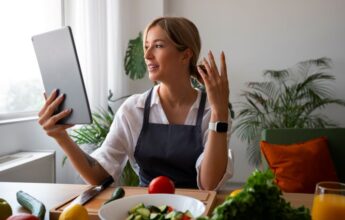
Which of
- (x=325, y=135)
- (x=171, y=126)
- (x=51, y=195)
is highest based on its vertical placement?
(x=171, y=126)

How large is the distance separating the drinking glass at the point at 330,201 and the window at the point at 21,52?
210 cm

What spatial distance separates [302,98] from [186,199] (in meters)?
2.55

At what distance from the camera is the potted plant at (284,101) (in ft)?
10.0

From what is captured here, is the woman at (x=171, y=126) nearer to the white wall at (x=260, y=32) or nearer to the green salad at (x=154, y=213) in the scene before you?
the green salad at (x=154, y=213)

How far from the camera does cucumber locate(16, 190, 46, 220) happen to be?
0.88 metres

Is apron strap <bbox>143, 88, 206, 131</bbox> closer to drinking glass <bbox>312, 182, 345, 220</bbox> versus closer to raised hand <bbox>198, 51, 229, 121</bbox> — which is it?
raised hand <bbox>198, 51, 229, 121</bbox>

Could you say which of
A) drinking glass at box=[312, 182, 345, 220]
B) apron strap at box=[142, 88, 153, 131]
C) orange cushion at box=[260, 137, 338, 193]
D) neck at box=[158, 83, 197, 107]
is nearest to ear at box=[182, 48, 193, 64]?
neck at box=[158, 83, 197, 107]

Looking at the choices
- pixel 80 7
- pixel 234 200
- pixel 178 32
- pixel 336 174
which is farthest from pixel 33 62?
pixel 234 200

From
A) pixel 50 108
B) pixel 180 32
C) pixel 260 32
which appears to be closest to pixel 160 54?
pixel 180 32

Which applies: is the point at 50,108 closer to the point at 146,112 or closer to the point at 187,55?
the point at 146,112

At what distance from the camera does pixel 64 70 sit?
43.0 inches

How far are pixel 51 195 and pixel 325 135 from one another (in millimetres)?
1679

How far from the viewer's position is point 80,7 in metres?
2.89

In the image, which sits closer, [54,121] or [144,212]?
[144,212]
